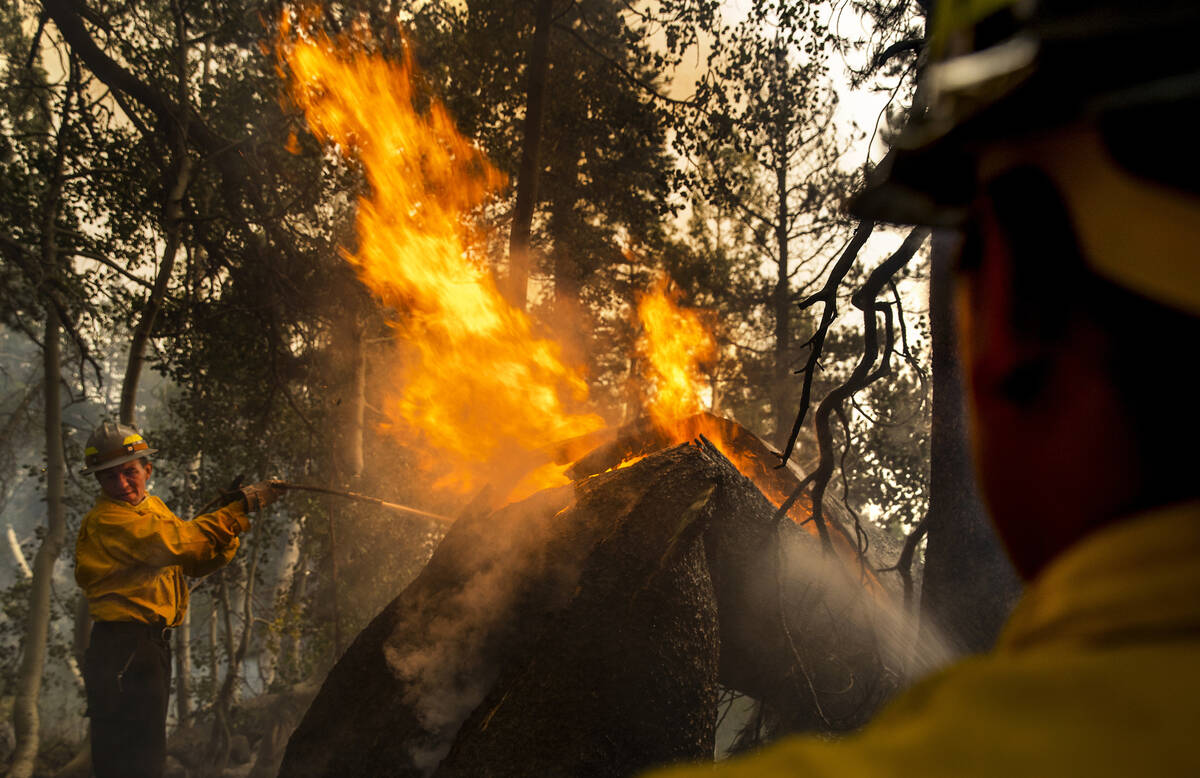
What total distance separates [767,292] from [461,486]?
36.1ft

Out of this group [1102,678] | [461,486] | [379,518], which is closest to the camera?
[1102,678]

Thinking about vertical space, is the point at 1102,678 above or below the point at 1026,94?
below

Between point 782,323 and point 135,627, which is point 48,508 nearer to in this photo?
point 135,627

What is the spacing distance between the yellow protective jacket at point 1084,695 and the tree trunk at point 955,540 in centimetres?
379

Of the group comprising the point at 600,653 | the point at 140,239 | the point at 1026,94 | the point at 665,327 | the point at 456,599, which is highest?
the point at 140,239

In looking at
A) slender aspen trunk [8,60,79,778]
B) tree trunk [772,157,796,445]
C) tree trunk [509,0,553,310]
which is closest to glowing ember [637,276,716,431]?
tree trunk [772,157,796,445]

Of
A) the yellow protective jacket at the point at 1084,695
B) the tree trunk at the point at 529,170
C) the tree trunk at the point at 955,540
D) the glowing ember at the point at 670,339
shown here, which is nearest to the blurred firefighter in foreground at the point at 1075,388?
the yellow protective jacket at the point at 1084,695

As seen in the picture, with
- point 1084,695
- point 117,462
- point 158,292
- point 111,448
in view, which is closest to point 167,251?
point 158,292

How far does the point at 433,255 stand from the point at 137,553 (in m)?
6.65

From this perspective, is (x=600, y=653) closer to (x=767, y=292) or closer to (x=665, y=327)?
(x=665, y=327)

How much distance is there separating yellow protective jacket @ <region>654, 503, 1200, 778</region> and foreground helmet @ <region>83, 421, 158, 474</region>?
647 centimetres

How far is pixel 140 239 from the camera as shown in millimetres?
9211

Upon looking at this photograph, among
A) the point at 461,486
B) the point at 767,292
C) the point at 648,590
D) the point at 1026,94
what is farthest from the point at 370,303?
the point at 767,292

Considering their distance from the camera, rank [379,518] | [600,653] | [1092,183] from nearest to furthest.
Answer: [1092,183]
[600,653]
[379,518]
